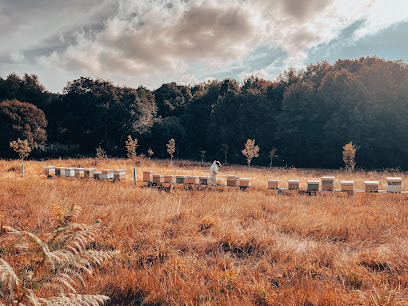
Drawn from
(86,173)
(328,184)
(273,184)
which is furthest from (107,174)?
(328,184)

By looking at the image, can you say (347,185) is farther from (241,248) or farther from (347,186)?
(241,248)

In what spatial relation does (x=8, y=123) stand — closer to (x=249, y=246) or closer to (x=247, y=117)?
(x=247, y=117)

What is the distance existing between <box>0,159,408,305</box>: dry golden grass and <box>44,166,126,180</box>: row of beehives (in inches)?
166

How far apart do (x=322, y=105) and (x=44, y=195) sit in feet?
101

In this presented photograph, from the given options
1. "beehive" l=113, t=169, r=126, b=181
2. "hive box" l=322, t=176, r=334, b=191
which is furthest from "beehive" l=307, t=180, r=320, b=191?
"beehive" l=113, t=169, r=126, b=181

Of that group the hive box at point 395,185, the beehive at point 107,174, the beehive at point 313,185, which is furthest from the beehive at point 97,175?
the hive box at point 395,185

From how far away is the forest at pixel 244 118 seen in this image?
2791 centimetres

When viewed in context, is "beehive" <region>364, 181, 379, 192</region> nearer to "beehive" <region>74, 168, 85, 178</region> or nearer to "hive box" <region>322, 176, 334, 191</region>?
"hive box" <region>322, 176, 334, 191</region>

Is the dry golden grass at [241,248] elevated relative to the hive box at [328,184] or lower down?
lower down

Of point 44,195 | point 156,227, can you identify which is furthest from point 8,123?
point 156,227

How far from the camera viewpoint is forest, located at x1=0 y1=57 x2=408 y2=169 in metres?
27.9

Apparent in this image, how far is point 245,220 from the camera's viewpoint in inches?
278

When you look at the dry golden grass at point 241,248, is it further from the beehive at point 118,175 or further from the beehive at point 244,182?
the beehive at point 118,175

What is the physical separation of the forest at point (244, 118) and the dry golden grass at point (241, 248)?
75.5 feet
